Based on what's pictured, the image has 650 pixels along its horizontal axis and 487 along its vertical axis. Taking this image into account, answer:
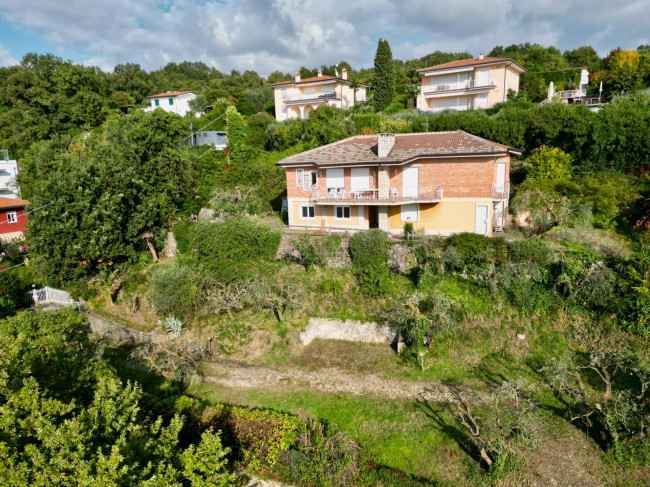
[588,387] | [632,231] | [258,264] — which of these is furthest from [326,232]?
[632,231]

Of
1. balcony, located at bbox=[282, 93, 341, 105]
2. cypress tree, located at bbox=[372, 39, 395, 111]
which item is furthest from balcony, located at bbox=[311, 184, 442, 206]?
balcony, located at bbox=[282, 93, 341, 105]

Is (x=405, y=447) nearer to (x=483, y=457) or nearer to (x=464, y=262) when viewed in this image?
(x=483, y=457)

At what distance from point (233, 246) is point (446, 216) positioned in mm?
14669

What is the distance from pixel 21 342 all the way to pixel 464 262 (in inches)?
817

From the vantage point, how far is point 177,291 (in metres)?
25.3

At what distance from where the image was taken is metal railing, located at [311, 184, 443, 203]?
27.2 m

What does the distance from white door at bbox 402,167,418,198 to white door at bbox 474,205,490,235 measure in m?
4.34

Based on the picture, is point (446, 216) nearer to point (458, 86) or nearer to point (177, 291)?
point (177, 291)

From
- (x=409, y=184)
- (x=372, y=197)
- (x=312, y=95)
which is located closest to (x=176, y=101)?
(x=312, y=95)

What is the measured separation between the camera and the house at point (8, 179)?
159 ft

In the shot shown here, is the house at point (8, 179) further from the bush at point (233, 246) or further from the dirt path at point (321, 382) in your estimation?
the dirt path at point (321, 382)

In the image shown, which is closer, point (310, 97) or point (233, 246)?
point (233, 246)

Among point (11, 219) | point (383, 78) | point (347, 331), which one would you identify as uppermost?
point (383, 78)

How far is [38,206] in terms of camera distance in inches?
1111
